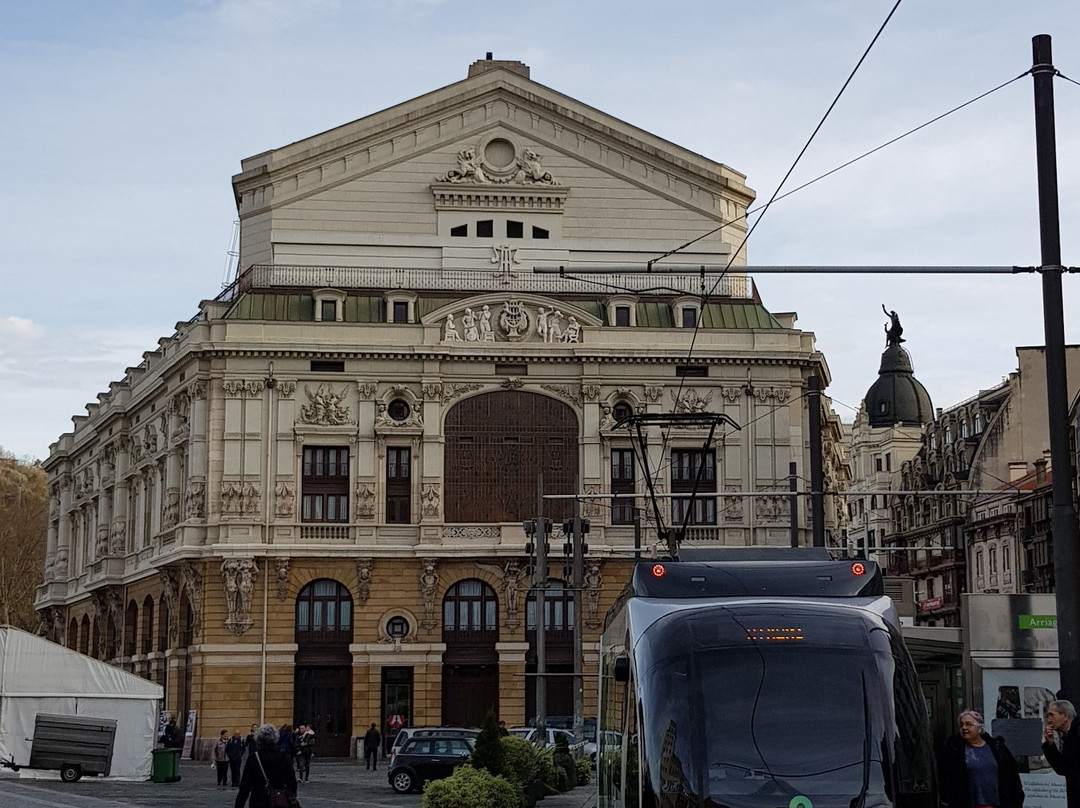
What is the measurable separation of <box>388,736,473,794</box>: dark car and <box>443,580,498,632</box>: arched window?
2076cm

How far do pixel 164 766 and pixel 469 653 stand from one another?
16.2 m

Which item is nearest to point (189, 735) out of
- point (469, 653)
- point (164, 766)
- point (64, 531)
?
point (469, 653)

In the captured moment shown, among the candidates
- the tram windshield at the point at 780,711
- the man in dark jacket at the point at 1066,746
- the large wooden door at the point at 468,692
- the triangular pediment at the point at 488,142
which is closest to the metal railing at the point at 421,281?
the triangular pediment at the point at 488,142

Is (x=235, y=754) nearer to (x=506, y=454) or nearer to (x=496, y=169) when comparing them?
(x=506, y=454)

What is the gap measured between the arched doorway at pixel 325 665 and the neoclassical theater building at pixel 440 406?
0.27ft

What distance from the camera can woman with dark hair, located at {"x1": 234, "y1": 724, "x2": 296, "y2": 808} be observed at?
18750 millimetres

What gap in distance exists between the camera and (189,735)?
62250mm

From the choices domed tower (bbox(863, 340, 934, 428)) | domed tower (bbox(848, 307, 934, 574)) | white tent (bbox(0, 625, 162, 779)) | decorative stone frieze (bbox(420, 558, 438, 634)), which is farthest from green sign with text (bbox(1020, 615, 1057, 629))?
domed tower (bbox(863, 340, 934, 428))

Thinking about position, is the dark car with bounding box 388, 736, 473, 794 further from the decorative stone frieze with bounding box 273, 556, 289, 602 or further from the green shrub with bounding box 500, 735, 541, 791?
the decorative stone frieze with bounding box 273, 556, 289, 602

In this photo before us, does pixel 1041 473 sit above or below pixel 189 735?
above

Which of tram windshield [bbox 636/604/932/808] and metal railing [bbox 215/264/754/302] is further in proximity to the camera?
metal railing [bbox 215/264/754/302]

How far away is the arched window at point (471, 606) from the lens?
6391 centimetres

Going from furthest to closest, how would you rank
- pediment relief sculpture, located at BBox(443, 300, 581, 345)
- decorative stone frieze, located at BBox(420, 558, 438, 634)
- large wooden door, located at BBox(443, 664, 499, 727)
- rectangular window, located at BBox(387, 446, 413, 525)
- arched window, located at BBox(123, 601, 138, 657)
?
arched window, located at BBox(123, 601, 138, 657), pediment relief sculpture, located at BBox(443, 300, 581, 345), rectangular window, located at BBox(387, 446, 413, 525), large wooden door, located at BBox(443, 664, 499, 727), decorative stone frieze, located at BBox(420, 558, 438, 634)

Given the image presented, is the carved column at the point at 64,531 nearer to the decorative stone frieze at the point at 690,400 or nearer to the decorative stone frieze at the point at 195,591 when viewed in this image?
the decorative stone frieze at the point at 195,591
